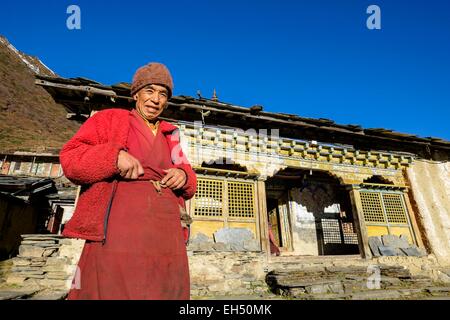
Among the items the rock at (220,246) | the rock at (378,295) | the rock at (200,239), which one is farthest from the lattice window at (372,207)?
the rock at (200,239)

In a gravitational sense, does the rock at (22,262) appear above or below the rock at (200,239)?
below

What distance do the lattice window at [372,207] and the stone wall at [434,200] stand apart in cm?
138

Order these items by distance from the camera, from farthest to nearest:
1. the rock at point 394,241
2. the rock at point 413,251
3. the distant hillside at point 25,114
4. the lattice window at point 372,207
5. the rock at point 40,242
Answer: the distant hillside at point 25,114
the lattice window at point 372,207
the rock at point 394,241
the rock at point 413,251
the rock at point 40,242

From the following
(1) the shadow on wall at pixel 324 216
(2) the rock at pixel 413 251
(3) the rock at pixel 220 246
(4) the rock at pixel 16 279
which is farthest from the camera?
(1) the shadow on wall at pixel 324 216

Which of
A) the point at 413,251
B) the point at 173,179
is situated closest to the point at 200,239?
the point at 173,179

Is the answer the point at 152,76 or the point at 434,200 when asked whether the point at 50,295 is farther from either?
the point at 434,200

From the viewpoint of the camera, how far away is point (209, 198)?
7.43 metres

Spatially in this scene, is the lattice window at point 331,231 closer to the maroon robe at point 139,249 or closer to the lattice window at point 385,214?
the lattice window at point 385,214

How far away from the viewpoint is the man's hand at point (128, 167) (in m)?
1.27

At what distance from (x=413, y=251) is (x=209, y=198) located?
714 cm

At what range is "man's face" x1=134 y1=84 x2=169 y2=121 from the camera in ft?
5.29

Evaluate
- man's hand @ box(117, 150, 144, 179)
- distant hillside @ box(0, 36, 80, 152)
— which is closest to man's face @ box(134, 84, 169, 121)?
man's hand @ box(117, 150, 144, 179)

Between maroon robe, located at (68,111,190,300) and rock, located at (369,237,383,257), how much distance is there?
8.81 metres
